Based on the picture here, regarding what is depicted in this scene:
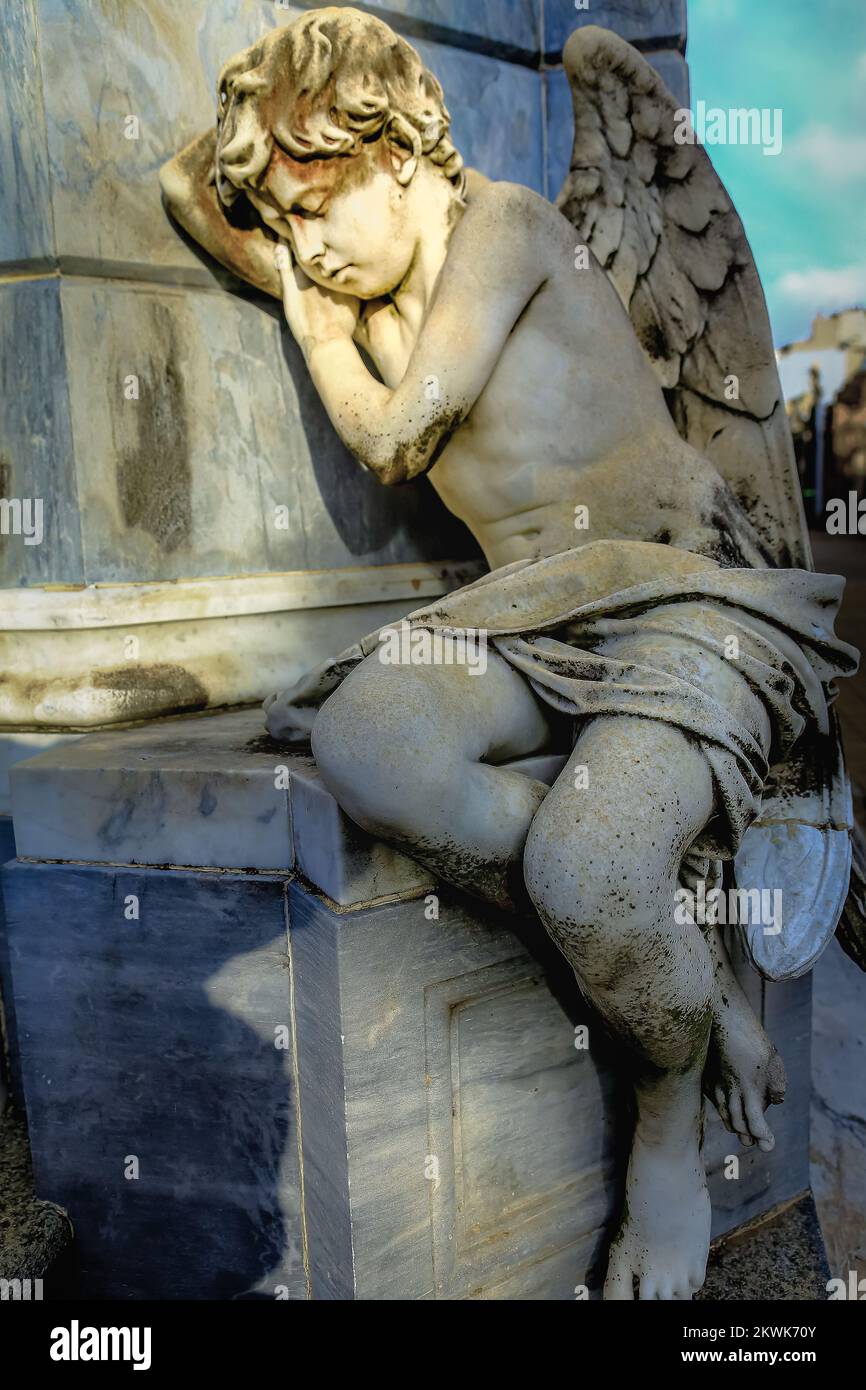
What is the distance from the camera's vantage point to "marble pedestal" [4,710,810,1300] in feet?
6.24

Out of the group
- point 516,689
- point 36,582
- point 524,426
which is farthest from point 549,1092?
point 36,582

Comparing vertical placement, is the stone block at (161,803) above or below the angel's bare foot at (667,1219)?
above

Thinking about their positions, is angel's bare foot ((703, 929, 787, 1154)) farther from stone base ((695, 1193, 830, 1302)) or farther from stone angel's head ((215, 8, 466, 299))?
stone angel's head ((215, 8, 466, 299))

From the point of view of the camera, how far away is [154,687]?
2.64 metres

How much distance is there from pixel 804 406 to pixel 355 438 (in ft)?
38.5

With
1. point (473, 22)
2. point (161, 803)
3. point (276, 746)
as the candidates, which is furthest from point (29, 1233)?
point (473, 22)

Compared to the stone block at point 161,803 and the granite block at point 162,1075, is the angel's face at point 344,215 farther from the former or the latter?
the granite block at point 162,1075

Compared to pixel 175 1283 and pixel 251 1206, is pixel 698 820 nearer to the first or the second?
pixel 251 1206

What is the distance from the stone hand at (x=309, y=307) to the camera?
253 cm

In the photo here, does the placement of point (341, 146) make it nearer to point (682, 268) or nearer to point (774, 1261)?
point (682, 268)

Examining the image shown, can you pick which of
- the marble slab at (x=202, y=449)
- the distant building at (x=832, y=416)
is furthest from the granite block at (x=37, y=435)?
the distant building at (x=832, y=416)

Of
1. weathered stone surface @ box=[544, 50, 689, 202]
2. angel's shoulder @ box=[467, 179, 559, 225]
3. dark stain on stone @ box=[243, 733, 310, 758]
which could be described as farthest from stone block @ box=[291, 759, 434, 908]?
weathered stone surface @ box=[544, 50, 689, 202]

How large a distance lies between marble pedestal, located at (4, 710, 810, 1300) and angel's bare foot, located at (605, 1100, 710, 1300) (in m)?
0.14

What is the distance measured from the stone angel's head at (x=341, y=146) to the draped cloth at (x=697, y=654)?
80cm
